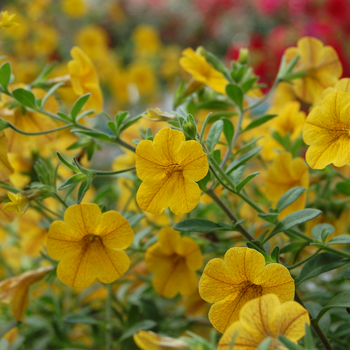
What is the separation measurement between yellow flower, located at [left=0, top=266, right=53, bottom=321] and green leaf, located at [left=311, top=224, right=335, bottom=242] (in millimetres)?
439

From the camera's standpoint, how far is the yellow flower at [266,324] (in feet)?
1.17

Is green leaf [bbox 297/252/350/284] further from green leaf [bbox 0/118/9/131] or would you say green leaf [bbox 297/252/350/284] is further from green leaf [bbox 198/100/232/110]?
green leaf [bbox 0/118/9/131]

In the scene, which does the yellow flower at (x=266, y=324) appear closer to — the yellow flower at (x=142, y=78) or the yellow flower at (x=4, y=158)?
the yellow flower at (x=4, y=158)

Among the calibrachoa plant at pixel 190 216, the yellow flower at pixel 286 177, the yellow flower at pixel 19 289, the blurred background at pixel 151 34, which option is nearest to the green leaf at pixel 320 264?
the calibrachoa plant at pixel 190 216

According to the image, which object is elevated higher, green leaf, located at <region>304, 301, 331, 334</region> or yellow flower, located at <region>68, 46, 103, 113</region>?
yellow flower, located at <region>68, 46, 103, 113</region>

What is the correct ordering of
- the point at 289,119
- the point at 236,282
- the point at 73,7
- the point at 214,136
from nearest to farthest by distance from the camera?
the point at 236,282 → the point at 214,136 → the point at 289,119 → the point at 73,7

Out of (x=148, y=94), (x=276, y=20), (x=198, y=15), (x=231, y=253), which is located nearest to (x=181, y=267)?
(x=231, y=253)

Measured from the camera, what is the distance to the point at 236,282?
1.44ft

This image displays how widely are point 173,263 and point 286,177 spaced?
0.79 feet

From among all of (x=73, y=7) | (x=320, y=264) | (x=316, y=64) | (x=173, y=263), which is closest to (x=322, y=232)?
(x=320, y=264)

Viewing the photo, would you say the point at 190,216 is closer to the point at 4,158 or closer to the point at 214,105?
the point at 214,105

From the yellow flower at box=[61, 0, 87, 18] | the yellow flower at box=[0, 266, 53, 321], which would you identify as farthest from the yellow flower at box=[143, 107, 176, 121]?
the yellow flower at box=[61, 0, 87, 18]

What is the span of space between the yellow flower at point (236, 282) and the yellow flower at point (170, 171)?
0.25 ft

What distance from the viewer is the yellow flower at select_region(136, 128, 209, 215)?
1.46 feet
